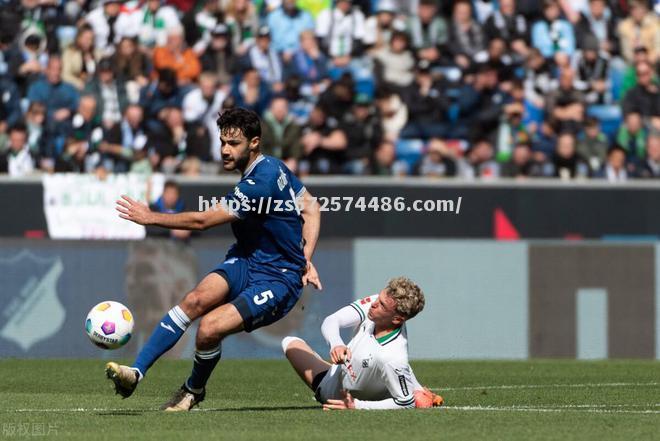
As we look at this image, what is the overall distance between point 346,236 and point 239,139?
8955 mm

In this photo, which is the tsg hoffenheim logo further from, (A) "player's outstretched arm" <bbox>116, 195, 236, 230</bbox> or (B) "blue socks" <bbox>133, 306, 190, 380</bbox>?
(A) "player's outstretched arm" <bbox>116, 195, 236, 230</bbox>

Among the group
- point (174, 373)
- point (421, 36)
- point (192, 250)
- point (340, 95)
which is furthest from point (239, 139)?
point (421, 36)

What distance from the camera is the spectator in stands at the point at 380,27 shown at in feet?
68.5

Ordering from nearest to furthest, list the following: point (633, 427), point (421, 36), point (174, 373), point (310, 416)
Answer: point (633, 427) → point (310, 416) → point (174, 373) → point (421, 36)

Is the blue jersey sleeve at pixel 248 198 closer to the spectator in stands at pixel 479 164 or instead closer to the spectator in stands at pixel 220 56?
the spectator in stands at pixel 479 164

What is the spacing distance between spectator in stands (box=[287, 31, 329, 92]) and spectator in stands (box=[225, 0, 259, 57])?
747 mm

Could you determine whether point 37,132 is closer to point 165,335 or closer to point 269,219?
point 269,219

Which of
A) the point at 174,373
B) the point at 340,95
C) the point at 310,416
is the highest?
the point at 340,95

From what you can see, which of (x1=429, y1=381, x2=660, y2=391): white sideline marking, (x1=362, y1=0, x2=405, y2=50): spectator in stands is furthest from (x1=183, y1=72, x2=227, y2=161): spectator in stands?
(x1=429, y1=381, x2=660, y2=391): white sideline marking

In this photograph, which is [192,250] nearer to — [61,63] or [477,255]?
[477,255]

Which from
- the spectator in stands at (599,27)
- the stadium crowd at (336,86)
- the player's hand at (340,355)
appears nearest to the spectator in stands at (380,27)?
the stadium crowd at (336,86)

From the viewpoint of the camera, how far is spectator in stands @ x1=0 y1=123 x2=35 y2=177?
1866 cm

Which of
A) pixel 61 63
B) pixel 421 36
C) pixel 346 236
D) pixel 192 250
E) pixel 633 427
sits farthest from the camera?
pixel 421 36

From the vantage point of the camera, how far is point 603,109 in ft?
68.8
